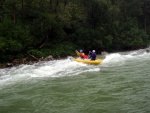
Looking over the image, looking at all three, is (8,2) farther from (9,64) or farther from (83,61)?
(83,61)

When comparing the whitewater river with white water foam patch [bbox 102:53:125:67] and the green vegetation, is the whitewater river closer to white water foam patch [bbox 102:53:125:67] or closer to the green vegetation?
white water foam patch [bbox 102:53:125:67]

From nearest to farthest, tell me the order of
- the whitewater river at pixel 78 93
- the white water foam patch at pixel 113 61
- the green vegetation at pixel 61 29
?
the whitewater river at pixel 78 93, the white water foam patch at pixel 113 61, the green vegetation at pixel 61 29

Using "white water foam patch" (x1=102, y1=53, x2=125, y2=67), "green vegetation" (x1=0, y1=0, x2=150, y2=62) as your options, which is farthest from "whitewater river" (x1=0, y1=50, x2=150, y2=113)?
"green vegetation" (x1=0, y1=0, x2=150, y2=62)

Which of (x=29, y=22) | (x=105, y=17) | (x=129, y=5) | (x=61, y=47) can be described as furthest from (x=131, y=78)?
(x=129, y=5)

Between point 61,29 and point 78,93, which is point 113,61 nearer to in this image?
point 61,29

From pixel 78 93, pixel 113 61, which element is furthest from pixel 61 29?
pixel 78 93

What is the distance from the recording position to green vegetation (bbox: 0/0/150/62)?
21.6 m

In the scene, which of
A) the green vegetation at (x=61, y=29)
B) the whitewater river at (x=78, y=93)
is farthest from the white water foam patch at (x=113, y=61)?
the green vegetation at (x=61, y=29)

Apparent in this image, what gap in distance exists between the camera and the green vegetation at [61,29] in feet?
70.8

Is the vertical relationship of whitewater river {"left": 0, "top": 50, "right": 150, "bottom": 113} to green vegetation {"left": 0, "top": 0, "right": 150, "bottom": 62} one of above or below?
below

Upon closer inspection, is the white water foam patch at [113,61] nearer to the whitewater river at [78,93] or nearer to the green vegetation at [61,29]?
the whitewater river at [78,93]

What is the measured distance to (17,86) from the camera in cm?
1105

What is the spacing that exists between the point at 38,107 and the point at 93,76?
520 cm

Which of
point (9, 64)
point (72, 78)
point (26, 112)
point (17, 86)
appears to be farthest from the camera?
point (9, 64)
